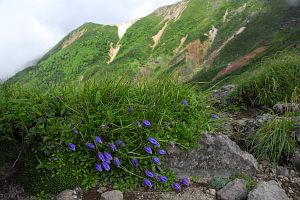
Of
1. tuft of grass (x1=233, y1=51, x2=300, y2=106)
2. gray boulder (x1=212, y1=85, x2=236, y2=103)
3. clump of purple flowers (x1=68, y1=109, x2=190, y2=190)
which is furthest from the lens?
gray boulder (x1=212, y1=85, x2=236, y2=103)

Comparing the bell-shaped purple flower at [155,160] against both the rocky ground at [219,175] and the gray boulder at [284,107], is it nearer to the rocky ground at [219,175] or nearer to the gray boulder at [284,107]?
the rocky ground at [219,175]

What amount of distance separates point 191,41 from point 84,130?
120130 mm

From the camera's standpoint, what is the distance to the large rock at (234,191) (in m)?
5.30

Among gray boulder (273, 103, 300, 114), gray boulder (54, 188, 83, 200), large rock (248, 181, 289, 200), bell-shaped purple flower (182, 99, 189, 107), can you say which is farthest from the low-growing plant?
gray boulder (273, 103, 300, 114)

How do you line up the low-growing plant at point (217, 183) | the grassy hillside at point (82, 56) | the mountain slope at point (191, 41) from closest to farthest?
the low-growing plant at point (217, 183) → the mountain slope at point (191, 41) → the grassy hillside at point (82, 56)

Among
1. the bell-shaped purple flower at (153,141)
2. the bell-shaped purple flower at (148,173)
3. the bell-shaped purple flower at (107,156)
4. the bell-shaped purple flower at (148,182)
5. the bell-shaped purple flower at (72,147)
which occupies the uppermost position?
the bell-shaped purple flower at (72,147)

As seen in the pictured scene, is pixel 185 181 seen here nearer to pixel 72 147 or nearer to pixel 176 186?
pixel 176 186

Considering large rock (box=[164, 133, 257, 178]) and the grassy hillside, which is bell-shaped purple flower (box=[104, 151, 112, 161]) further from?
the grassy hillside

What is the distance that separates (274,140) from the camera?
6.23 m

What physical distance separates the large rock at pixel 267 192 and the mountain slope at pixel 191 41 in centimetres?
6852

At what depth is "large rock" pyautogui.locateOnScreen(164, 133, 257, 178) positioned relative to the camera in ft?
19.0

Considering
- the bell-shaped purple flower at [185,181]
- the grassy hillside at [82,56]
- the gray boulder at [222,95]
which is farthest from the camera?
the grassy hillside at [82,56]

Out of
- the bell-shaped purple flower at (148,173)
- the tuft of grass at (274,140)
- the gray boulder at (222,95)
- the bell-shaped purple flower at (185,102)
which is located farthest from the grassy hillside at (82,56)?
the bell-shaped purple flower at (148,173)

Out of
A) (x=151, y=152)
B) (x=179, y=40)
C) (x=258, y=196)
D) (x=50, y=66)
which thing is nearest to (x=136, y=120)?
(x=151, y=152)
